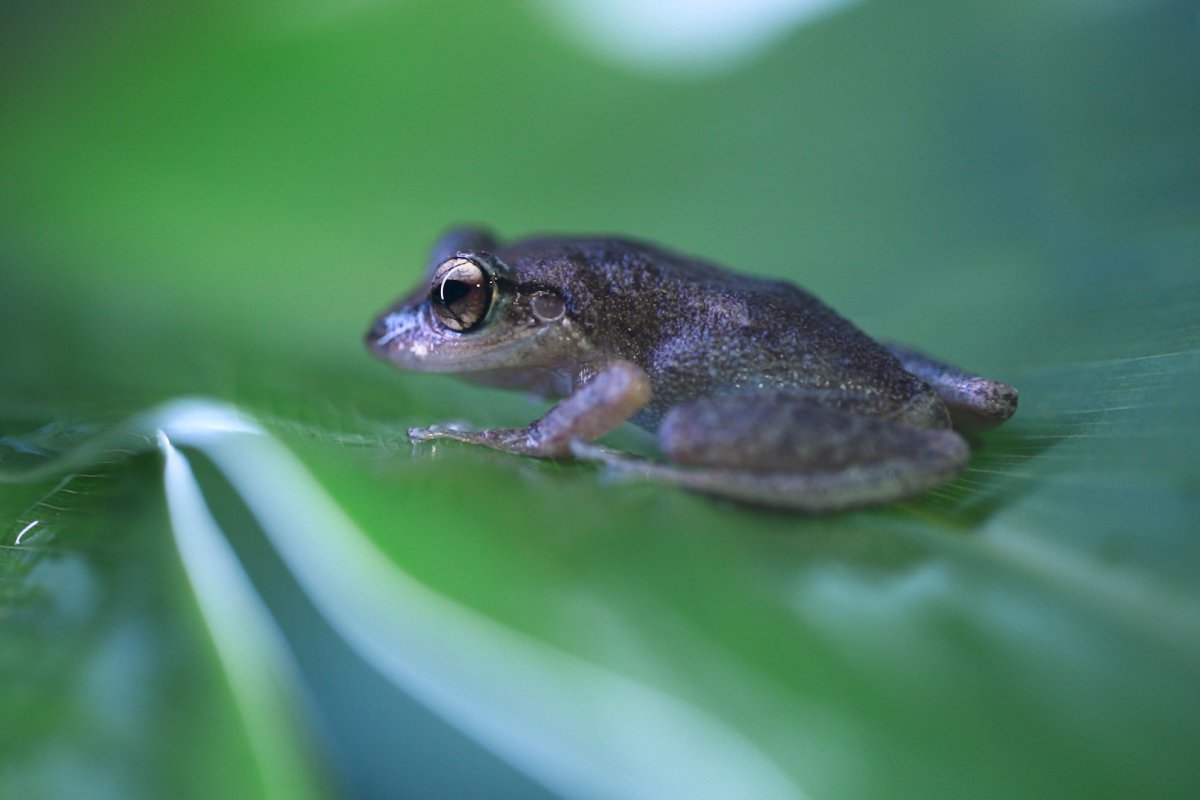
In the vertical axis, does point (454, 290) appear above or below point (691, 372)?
above

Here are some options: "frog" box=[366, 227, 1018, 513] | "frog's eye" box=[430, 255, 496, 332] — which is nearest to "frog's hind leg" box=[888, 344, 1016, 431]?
"frog" box=[366, 227, 1018, 513]

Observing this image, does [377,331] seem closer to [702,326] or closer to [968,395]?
[702,326]

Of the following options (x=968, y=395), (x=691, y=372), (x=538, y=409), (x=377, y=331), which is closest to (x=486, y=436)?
(x=691, y=372)

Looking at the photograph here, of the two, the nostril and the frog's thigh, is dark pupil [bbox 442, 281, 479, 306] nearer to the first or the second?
the nostril

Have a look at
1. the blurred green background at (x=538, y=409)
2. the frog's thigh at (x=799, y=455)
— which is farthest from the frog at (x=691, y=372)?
the blurred green background at (x=538, y=409)

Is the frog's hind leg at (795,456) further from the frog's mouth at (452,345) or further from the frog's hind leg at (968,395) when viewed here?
the frog's mouth at (452,345)

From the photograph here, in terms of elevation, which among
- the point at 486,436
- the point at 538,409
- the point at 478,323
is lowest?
the point at 486,436

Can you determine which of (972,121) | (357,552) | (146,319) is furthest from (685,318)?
(146,319)
